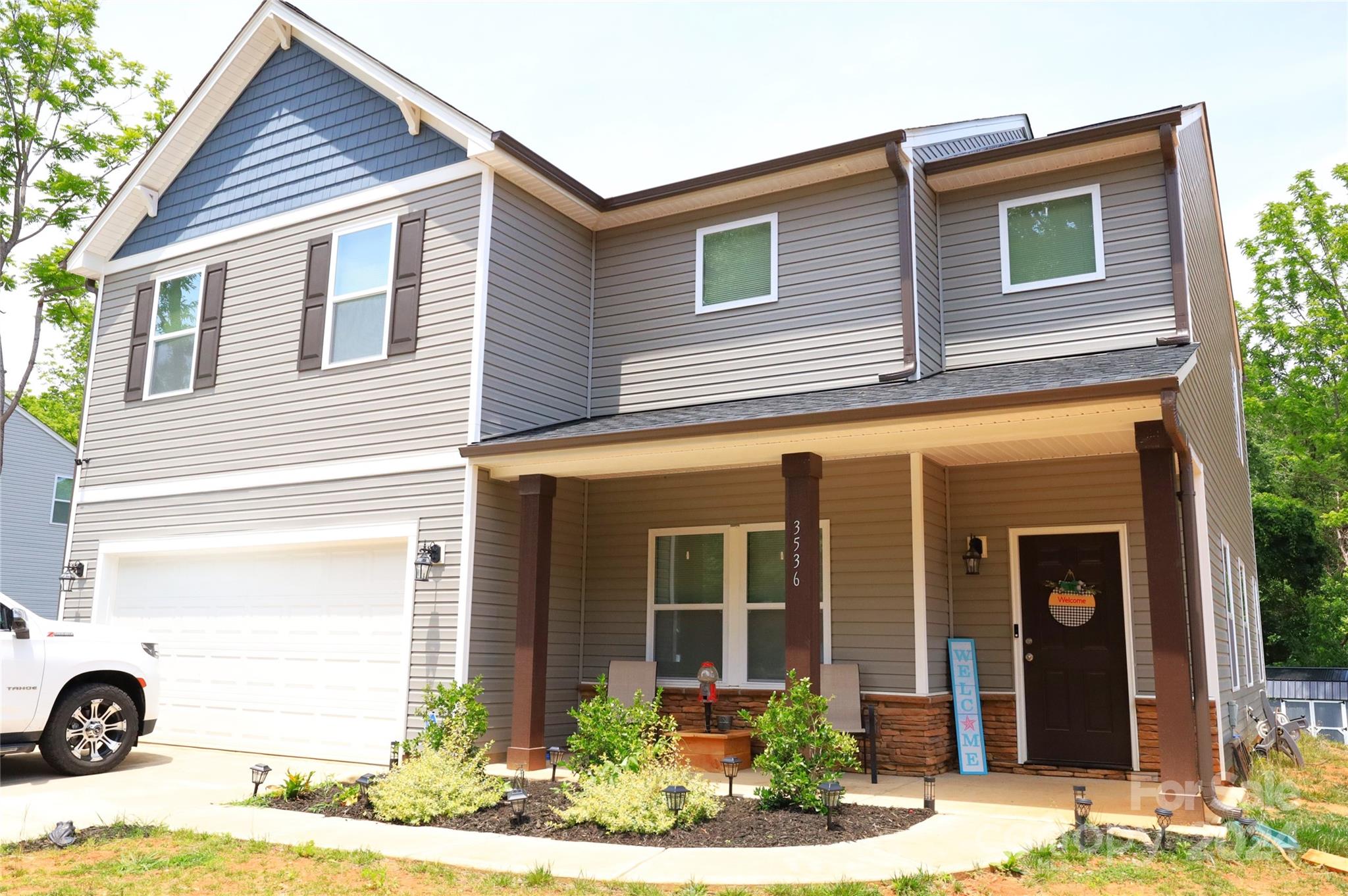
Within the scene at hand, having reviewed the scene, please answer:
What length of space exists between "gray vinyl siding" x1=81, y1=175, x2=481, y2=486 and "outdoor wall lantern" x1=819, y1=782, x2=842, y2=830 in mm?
4760

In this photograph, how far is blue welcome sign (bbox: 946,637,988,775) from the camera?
345 inches

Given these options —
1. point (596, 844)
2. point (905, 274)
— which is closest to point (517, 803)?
point (596, 844)

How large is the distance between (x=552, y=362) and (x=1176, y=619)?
6.36 meters

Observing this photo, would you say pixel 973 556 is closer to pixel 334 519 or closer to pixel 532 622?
pixel 532 622

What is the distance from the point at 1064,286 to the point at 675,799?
19.7 feet

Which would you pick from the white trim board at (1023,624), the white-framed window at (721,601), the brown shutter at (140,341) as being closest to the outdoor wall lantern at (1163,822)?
the white trim board at (1023,624)

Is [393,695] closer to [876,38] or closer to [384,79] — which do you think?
[384,79]

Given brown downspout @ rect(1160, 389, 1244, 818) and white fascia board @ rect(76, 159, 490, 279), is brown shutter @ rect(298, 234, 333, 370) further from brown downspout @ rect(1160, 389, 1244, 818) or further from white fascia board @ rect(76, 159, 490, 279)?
brown downspout @ rect(1160, 389, 1244, 818)

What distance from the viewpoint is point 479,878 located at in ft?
16.9

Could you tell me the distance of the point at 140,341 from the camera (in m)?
12.1

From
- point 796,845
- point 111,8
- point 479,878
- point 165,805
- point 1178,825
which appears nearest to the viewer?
point 479,878

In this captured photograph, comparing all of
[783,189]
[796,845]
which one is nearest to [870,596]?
[796,845]

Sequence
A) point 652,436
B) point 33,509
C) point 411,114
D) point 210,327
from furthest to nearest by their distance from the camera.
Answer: point 33,509, point 210,327, point 411,114, point 652,436

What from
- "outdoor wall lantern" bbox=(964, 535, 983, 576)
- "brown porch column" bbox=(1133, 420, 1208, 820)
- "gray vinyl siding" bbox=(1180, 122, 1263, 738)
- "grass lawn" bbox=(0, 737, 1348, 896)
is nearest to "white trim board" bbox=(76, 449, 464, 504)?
"grass lawn" bbox=(0, 737, 1348, 896)
